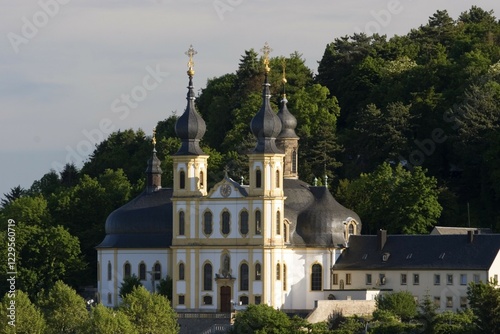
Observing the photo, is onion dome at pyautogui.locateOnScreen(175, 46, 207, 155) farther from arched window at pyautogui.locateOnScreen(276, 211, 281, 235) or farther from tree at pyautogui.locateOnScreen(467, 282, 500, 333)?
tree at pyautogui.locateOnScreen(467, 282, 500, 333)

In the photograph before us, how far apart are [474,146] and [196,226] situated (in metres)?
19.3

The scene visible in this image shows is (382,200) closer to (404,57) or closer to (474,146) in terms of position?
(474,146)

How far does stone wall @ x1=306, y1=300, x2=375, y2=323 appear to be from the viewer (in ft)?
319

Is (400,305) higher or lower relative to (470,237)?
lower

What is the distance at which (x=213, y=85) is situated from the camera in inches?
5674

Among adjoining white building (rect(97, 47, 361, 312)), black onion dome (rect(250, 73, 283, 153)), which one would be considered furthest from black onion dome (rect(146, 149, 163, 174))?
black onion dome (rect(250, 73, 283, 153))

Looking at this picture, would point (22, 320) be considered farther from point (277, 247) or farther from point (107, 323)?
point (277, 247)

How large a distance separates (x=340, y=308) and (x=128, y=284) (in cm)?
1262

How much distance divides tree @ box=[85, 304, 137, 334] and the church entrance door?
921cm

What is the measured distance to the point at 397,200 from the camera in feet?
354

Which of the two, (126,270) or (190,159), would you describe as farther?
(126,270)

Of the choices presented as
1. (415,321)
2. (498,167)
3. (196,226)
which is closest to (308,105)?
(498,167)

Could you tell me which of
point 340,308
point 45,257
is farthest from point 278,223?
point 45,257

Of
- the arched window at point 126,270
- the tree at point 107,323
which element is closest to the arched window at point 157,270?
the arched window at point 126,270
